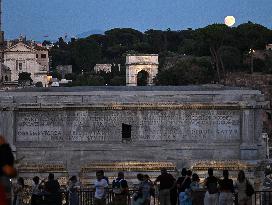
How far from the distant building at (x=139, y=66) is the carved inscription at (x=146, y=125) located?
6024cm

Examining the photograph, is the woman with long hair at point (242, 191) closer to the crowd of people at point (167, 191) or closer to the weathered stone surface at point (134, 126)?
the crowd of people at point (167, 191)

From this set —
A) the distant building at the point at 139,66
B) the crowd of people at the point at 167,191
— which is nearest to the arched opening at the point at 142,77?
the distant building at the point at 139,66

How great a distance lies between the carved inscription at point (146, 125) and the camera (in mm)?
22672

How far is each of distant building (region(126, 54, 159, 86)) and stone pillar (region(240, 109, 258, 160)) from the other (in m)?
60.5

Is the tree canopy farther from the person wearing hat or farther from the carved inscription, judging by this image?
the person wearing hat

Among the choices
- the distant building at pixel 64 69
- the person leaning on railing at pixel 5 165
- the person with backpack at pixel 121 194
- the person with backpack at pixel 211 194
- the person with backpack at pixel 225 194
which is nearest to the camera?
the person leaning on railing at pixel 5 165

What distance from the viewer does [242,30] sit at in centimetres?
8994

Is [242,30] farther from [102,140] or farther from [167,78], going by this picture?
[102,140]

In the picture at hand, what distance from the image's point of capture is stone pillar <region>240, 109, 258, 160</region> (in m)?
22.4

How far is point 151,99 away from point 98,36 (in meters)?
134

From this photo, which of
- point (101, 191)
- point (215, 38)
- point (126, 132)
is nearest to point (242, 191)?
point (101, 191)

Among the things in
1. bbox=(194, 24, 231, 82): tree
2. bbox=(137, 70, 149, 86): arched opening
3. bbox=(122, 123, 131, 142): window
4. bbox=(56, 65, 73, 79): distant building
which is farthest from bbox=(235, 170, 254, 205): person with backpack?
bbox=(56, 65, 73, 79): distant building

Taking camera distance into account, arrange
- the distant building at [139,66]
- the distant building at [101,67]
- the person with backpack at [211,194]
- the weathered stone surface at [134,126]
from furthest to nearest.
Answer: the distant building at [101,67] < the distant building at [139,66] < the weathered stone surface at [134,126] < the person with backpack at [211,194]

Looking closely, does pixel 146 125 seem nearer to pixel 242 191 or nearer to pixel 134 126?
pixel 134 126
